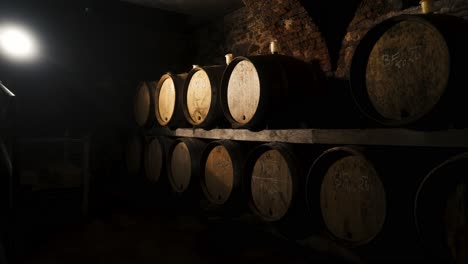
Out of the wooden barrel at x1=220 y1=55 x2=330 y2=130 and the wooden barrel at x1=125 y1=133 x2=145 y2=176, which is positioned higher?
the wooden barrel at x1=220 y1=55 x2=330 y2=130

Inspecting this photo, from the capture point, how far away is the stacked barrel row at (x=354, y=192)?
175 centimetres

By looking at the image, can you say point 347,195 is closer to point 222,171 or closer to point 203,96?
point 222,171

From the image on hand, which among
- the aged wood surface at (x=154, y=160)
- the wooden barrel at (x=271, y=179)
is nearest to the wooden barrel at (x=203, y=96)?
the wooden barrel at (x=271, y=179)

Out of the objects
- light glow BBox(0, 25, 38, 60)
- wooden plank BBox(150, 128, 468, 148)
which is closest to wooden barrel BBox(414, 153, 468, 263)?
wooden plank BBox(150, 128, 468, 148)

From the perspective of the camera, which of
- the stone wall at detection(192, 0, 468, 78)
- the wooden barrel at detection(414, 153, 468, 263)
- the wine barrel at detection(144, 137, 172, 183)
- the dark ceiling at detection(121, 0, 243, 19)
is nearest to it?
the wooden barrel at detection(414, 153, 468, 263)

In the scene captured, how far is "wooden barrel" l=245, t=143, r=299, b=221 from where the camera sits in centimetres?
268

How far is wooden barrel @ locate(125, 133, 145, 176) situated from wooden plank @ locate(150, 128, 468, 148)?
2.13 metres

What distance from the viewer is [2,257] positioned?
271cm

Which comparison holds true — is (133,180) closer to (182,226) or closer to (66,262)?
(182,226)

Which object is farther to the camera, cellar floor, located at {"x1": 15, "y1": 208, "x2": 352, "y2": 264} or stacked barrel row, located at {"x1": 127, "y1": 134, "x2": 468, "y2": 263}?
cellar floor, located at {"x1": 15, "y1": 208, "x2": 352, "y2": 264}

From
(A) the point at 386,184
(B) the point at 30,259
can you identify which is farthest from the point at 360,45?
(B) the point at 30,259

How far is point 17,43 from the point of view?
5.12 m

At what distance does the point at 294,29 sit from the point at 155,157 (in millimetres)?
2717

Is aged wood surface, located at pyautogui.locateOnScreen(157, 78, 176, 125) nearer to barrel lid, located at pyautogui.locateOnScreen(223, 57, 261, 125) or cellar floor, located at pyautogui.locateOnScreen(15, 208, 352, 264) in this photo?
barrel lid, located at pyautogui.locateOnScreen(223, 57, 261, 125)
